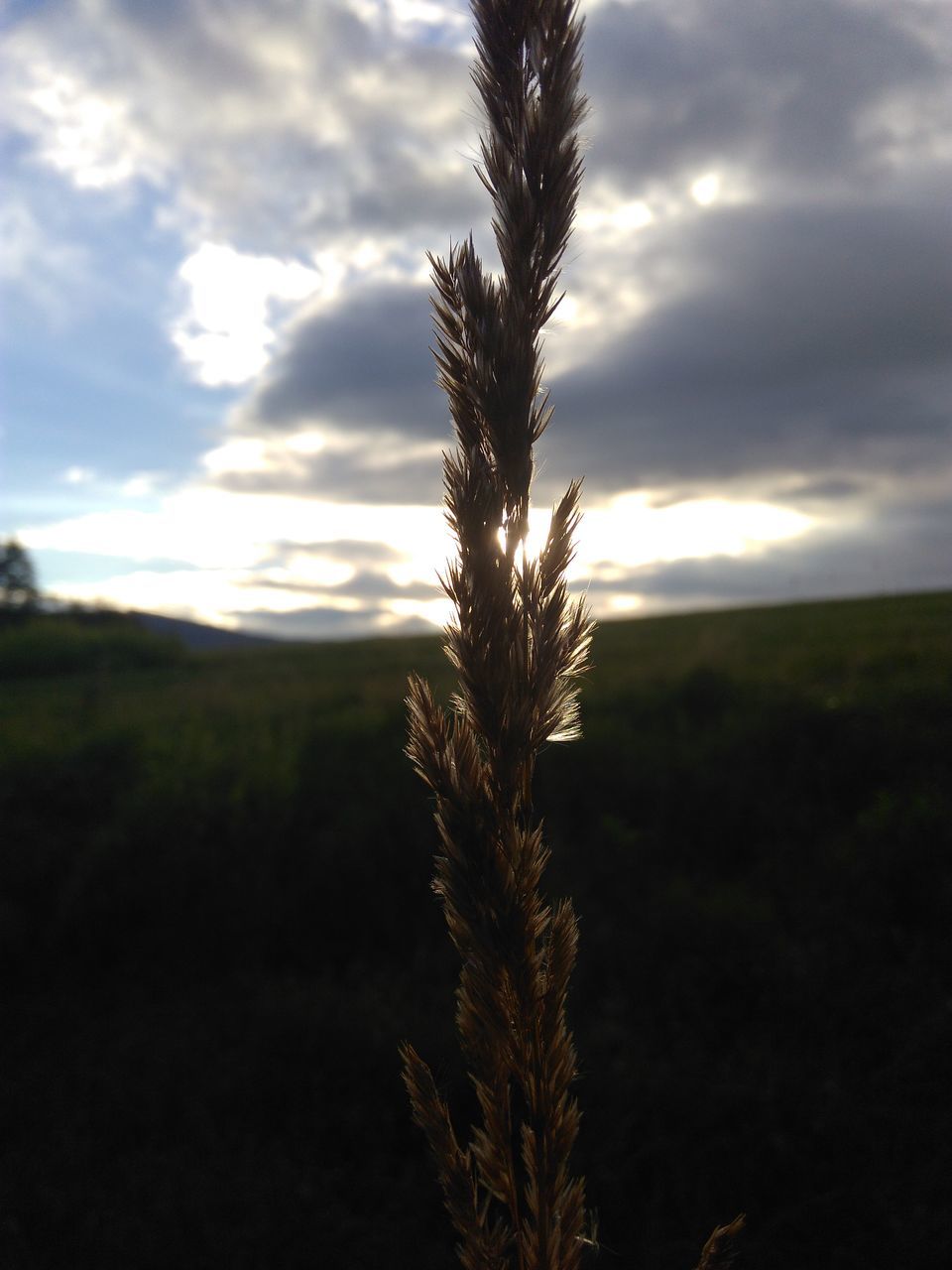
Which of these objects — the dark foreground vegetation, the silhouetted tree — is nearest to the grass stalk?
the dark foreground vegetation

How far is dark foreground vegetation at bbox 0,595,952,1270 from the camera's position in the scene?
4375 millimetres

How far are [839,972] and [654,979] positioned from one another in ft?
4.29

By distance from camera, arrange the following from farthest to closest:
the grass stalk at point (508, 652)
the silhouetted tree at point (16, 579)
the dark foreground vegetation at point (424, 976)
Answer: the silhouetted tree at point (16, 579) < the dark foreground vegetation at point (424, 976) < the grass stalk at point (508, 652)

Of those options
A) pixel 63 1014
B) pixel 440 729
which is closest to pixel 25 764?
pixel 63 1014

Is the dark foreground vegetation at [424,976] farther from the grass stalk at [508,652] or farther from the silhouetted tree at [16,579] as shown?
the silhouetted tree at [16,579]

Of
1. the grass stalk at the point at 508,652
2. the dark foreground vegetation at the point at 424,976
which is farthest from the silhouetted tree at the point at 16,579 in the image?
the grass stalk at the point at 508,652

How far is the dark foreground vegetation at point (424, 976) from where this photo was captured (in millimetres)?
4375

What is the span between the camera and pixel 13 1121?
527 cm

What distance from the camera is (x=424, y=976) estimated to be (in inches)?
263

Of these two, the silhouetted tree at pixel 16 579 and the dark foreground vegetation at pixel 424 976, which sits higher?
the silhouetted tree at pixel 16 579

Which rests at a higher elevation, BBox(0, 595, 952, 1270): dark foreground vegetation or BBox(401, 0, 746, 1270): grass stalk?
BBox(401, 0, 746, 1270): grass stalk

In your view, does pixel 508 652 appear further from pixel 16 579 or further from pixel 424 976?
pixel 16 579

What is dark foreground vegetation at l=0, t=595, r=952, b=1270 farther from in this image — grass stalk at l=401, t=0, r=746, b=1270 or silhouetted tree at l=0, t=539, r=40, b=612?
silhouetted tree at l=0, t=539, r=40, b=612

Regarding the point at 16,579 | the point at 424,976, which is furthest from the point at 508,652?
the point at 16,579
